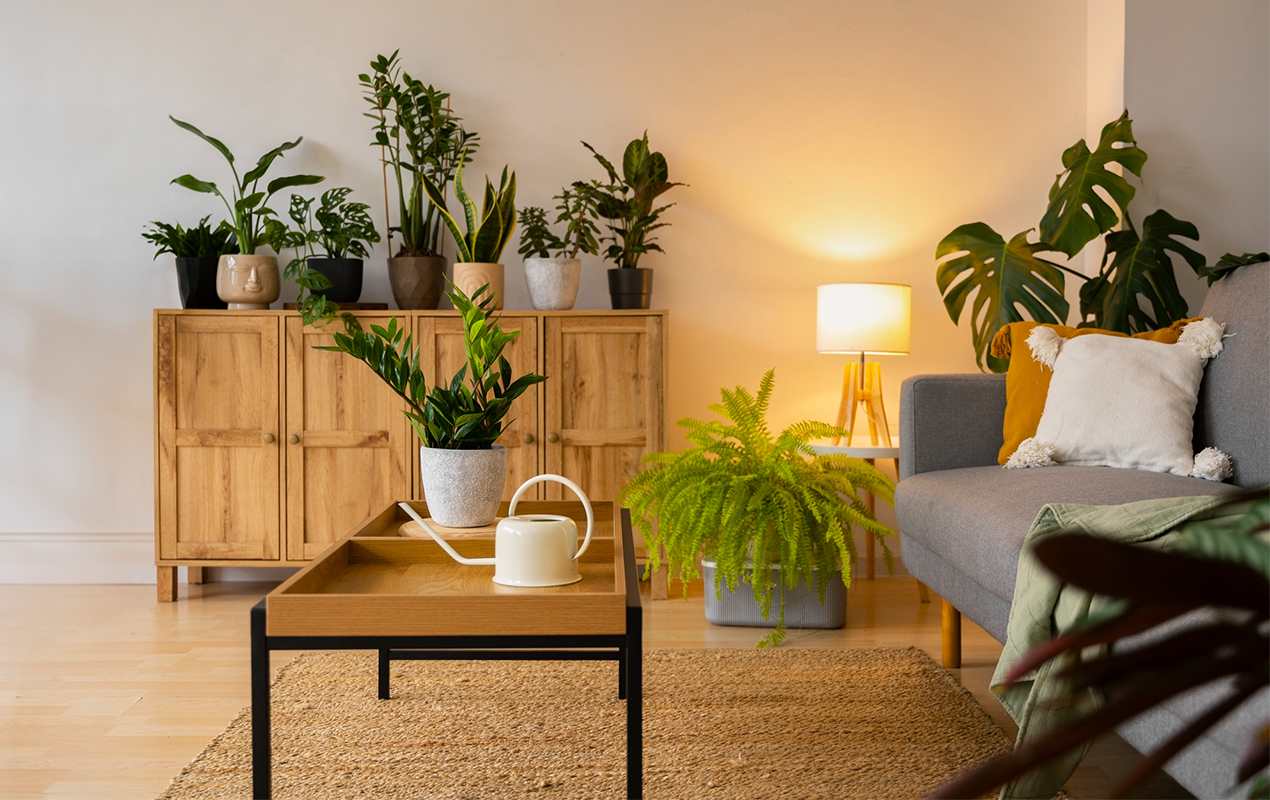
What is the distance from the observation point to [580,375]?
3043mm

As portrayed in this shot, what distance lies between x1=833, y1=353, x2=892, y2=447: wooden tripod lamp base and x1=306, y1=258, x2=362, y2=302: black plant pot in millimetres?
1654

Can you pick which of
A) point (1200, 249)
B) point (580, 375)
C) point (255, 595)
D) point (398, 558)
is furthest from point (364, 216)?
point (1200, 249)

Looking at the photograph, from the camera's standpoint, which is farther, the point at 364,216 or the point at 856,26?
the point at 856,26

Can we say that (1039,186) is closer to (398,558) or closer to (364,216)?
(364,216)

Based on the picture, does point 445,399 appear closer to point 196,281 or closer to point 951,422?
point 951,422

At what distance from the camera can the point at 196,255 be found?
3090 millimetres

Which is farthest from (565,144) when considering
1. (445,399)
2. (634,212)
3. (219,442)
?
(445,399)

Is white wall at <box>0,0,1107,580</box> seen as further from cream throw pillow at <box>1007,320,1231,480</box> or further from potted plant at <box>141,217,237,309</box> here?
cream throw pillow at <box>1007,320,1231,480</box>

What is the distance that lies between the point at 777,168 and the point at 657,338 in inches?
33.9

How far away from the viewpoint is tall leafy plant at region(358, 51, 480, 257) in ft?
10.4

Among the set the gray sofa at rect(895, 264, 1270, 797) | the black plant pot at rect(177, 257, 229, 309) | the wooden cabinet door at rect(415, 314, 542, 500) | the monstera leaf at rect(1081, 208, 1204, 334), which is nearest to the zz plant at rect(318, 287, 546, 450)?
the gray sofa at rect(895, 264, 1270, 797)

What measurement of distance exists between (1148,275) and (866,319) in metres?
0.83

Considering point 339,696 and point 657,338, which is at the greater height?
point 657,338

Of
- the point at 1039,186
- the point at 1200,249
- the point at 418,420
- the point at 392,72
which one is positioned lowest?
the point at 418,420
